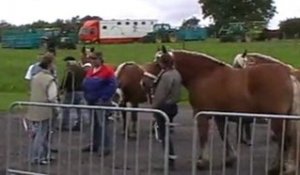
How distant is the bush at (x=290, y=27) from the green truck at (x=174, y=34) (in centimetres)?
936

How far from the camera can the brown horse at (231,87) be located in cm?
1202

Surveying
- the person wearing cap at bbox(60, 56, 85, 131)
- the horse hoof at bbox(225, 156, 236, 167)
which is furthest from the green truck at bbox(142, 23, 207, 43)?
the horse hoof at bbox(225, 156, 236, 167)

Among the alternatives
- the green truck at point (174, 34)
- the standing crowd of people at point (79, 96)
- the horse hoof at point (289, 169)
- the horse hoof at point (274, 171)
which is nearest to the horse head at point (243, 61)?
the standing crowd of people at point (79, 96)

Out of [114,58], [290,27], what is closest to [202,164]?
[114,58]

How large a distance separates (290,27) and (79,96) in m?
61.2

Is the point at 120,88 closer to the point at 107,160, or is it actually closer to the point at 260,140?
the point at 260,140

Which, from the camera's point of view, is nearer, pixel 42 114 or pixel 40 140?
pixel 42 114

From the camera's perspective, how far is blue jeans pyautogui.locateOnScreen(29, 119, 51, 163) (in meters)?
11.6

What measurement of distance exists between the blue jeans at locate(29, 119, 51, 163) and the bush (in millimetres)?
59599

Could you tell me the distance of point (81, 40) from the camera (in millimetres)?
66500

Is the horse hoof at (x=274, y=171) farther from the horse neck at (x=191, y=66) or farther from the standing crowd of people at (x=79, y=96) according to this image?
the horse neck at (x=191, y=66)

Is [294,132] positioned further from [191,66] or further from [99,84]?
[99,84]

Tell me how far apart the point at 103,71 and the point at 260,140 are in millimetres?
3630

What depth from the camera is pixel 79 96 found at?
18172 mm
